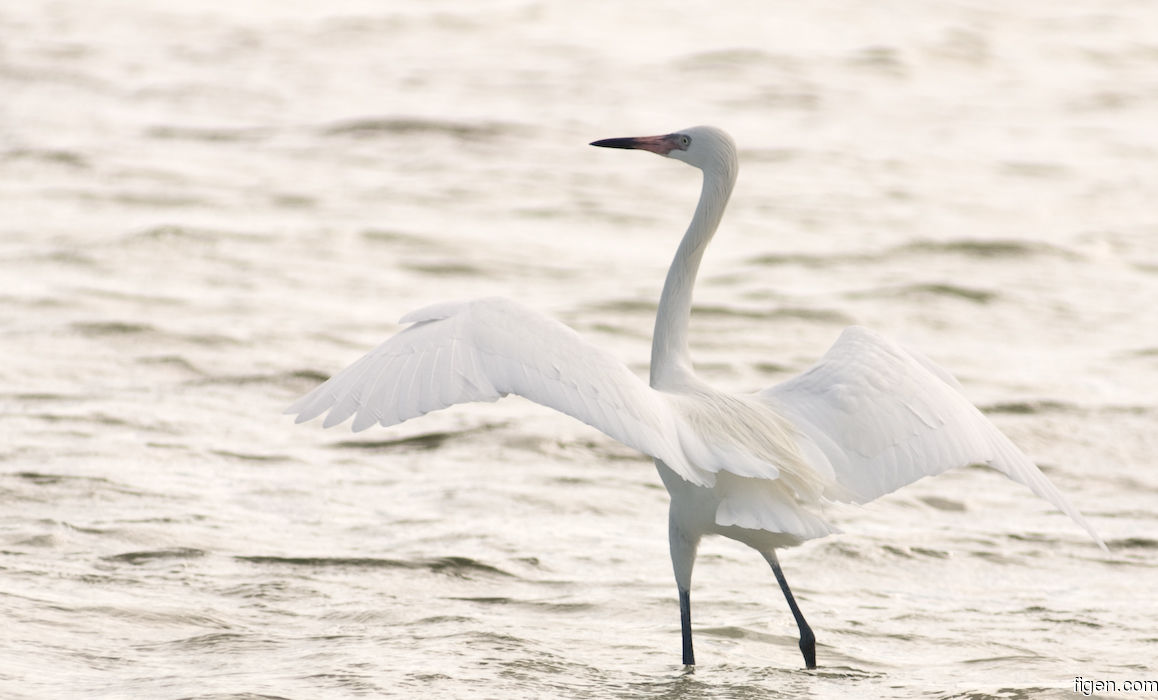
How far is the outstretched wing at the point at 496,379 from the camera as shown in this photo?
17.7 ft

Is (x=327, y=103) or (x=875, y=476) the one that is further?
(x=327, y=103)

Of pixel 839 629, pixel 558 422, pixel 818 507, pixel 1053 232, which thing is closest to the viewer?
pixel 818 507

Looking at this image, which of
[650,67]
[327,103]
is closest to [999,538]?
[327,103]

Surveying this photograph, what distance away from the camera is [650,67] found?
2139 centimetres

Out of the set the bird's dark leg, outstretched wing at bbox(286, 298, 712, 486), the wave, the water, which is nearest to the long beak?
outstretched wing at bbox(286, 298, 712, 486)

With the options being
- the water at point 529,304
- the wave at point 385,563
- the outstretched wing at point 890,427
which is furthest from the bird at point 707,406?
the wave at point 385,563

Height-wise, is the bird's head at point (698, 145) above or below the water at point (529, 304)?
above

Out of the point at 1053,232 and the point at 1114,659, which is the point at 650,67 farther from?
the point at 1114,659

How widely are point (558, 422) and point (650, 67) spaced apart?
11.7 m

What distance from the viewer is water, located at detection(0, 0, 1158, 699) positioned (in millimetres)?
6895

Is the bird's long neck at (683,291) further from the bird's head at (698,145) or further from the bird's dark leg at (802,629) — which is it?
the bird's dark leg at (802,629)

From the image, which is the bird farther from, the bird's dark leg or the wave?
the wave

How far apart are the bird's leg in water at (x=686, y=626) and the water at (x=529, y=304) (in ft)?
0.52

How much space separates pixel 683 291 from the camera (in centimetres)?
669
